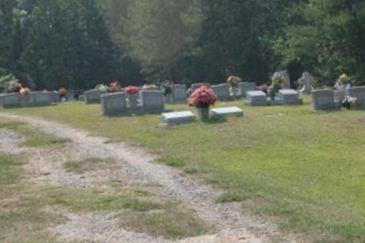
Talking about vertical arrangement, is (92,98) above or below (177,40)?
below

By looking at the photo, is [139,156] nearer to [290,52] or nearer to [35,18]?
[290,52]

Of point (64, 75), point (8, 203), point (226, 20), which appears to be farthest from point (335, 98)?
point (64, 75)

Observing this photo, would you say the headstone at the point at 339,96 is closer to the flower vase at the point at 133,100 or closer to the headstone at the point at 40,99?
the flower vase at the point at 133,100

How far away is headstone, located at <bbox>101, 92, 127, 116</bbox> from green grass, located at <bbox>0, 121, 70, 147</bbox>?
261 centimetres

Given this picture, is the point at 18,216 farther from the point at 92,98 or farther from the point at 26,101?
the point at 26,101

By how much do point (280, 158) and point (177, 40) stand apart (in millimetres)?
35170

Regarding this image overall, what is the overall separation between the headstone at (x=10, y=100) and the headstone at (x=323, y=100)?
12.8 meters

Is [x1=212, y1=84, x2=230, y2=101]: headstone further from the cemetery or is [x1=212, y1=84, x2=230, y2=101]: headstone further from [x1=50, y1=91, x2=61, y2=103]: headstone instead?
[x1=50, y1=91, x2=61, y2=103]: headstone

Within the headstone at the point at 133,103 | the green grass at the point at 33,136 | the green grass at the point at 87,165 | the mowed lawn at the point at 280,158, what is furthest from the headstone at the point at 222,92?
the green grass at the point at 87,165

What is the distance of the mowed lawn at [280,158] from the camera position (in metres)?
7.62

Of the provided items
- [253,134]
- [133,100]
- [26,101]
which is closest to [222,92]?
[133,100]

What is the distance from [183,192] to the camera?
9.14 m

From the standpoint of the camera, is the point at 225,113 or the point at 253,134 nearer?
the point at 253,134

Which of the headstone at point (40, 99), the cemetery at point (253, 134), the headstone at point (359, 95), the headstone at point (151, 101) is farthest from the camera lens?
the headstone at point (40, 99)
